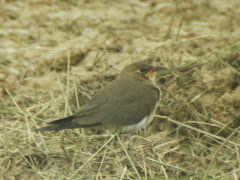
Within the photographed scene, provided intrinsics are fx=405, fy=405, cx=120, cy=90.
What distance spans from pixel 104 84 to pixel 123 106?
70cm

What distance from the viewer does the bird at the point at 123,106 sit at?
373 centimetres

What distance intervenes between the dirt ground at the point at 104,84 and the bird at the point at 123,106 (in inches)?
6.4

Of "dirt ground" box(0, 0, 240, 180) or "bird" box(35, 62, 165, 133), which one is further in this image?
"bird" box(35, 62, 165, 133)

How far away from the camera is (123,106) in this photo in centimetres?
388

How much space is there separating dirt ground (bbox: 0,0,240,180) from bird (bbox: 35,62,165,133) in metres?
0.16

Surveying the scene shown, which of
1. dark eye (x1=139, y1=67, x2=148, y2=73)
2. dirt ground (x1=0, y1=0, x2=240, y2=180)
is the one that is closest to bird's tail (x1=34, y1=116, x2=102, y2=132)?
dirt ground (x1=0, y1=0, x2=240, y2=180)

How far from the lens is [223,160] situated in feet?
12.1

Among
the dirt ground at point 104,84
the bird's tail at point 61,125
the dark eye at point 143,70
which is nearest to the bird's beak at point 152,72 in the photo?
the dark eye at point 143,70

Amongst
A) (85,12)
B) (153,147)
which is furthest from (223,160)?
(85,12)

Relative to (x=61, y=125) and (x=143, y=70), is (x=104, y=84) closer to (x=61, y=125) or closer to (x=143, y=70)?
(x=143, y=70)

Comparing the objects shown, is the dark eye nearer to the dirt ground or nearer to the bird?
the bird

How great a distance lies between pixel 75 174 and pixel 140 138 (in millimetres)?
800

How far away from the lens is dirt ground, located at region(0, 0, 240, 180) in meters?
3.62

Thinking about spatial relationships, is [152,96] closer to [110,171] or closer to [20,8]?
[110,171]
